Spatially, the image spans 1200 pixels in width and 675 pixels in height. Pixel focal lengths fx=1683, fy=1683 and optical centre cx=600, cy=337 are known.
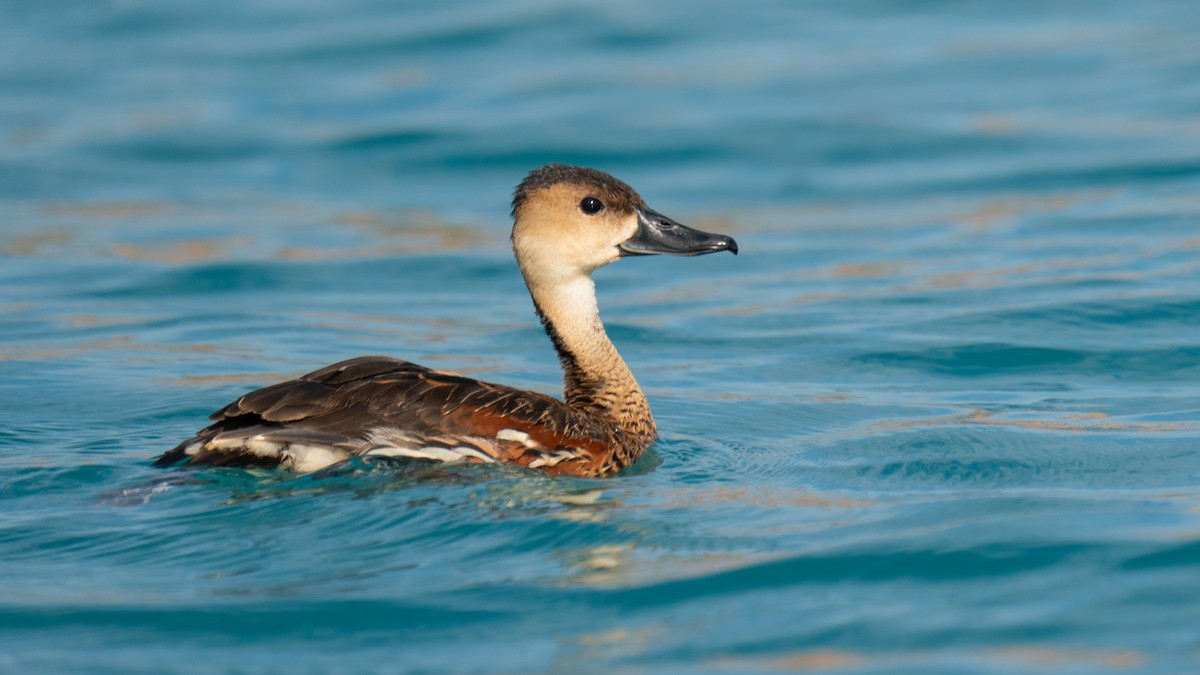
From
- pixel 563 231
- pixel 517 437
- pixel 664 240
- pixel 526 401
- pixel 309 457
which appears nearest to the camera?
pixel 309 457

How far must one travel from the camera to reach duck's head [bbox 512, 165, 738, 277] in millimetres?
7711

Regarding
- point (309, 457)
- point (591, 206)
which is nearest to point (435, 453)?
point (309, 457)

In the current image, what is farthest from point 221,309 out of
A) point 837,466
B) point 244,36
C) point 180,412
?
point 244,36

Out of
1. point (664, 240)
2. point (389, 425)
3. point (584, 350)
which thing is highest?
point (664, 240)

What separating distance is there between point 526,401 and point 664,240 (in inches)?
53.6

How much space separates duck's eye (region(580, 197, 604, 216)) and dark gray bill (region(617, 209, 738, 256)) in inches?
9.2

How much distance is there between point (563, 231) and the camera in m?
7.71

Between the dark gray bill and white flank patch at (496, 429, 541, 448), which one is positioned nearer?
white flank patch at (496, 429, 541, 448)

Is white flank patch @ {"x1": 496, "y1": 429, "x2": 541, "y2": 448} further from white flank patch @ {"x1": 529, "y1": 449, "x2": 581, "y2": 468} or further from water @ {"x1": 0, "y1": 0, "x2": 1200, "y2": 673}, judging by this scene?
water @ {"x1": 0, "y1": 0, "x2": 1200, "y2": 673}

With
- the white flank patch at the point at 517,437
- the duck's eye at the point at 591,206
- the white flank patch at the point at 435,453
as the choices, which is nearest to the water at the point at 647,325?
the white flank patch at the point at 435,453

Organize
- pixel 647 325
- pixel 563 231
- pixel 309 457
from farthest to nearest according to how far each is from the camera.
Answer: pixel 647 325 < pixel 563 231 < pixel 309 457

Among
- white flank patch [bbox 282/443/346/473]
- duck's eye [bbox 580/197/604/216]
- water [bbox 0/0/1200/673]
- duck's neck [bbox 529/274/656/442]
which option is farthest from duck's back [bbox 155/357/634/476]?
duck's eye [bbox 580/197/604/216]

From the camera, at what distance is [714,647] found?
5.31 meters

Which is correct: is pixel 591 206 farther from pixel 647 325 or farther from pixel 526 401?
pixel 647 325
